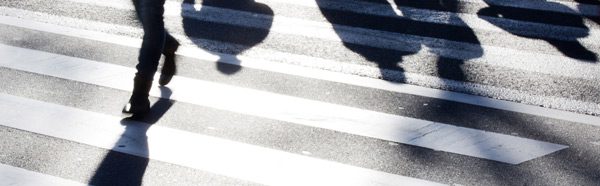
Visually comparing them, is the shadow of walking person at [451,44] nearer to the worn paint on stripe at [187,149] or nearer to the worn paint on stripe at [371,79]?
the worn paint on stripe at [371,79]

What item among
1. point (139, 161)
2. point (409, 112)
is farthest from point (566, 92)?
point (139, 161)

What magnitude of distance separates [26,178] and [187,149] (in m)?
0.84

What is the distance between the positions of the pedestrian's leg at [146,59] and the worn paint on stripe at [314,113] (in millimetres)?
424

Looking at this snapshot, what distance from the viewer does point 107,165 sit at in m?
4.05

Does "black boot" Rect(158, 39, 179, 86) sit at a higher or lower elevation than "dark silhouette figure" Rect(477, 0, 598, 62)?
higher

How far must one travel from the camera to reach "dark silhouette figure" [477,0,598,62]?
6398 mm

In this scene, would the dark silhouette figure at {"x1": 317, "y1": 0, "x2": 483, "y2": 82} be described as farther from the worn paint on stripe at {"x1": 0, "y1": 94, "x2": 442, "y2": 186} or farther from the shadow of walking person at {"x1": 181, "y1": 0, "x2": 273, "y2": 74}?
the worn paint on stripe at {"x1": 0, "y1": 94, "x2": 442, "y2": 186}

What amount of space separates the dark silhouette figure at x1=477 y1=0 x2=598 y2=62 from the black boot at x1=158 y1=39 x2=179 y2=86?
3175mm

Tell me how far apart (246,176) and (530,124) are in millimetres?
1891

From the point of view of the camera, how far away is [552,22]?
7285mm

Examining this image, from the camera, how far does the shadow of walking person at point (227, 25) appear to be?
6.32 meters

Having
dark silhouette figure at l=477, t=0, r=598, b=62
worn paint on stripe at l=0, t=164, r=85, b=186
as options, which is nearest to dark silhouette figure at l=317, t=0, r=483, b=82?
dark silhouette figure at l=477, t=0, r=598, b=62

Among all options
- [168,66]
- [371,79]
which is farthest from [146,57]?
[371,79]

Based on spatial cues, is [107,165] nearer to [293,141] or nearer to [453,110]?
[293,141]
